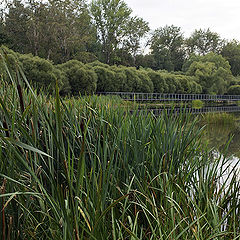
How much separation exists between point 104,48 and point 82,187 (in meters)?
31.7

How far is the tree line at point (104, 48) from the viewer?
44.2 ft

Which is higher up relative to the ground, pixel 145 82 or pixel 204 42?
pixel 204 42

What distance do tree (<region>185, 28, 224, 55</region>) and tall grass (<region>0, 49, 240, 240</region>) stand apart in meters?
45.2

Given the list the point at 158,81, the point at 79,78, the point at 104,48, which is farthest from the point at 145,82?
the point at 104,48

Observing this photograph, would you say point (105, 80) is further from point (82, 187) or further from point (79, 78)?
point (82, 187)

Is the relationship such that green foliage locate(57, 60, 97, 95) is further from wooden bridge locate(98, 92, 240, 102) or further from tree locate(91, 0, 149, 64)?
tree locate(91, 0, 149, 64)

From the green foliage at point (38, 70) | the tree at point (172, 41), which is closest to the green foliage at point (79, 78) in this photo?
the green foliage at point (38, 70)

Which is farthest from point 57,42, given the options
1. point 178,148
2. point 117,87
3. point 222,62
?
point 178,148

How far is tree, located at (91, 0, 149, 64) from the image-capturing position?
30703 mm

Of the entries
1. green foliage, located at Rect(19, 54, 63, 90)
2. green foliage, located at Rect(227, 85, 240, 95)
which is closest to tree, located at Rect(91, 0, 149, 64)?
green foliage, located at Rect(227, 85, 240, 95)

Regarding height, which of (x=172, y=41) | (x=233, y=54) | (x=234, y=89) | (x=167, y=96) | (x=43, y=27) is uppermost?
(x=172, y=41)

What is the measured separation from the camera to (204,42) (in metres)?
44.6

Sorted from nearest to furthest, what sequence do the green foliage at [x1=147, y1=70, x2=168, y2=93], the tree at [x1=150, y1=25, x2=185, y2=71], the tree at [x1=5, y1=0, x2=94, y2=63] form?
the green foliage at [x1=147, y1=70, x2=168, y2=93] < the tree at [x1=5, y1=0, x2=94, y2=63] < the tree at [x1=150, y1=25, x2=185, y2=71]

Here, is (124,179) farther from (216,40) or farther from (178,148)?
(216,40)
